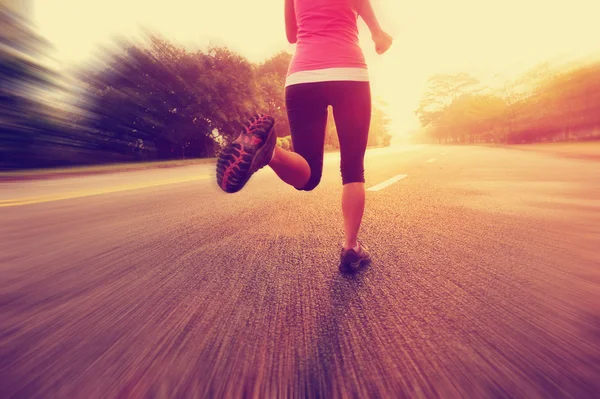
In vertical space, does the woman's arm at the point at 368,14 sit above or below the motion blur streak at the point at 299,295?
above

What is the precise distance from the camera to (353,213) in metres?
2.21

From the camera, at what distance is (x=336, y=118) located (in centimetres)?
228

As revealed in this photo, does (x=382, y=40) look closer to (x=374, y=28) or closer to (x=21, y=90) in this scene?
(x=374, y=28)

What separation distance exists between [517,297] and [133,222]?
3.52 m

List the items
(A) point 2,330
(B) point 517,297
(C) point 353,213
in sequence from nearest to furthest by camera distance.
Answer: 1. (A) point 2,330
2. (B) point 517,297
3. (C) point 353,213

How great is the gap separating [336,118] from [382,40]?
0.70 metres

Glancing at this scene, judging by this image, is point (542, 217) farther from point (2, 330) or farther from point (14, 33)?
point (14, 33)

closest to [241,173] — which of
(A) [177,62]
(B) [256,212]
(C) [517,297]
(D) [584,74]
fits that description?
(C) [517,297]

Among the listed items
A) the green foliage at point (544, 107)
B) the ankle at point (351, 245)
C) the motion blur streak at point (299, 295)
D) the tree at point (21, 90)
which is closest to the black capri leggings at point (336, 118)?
the ankle at point (351, 245)

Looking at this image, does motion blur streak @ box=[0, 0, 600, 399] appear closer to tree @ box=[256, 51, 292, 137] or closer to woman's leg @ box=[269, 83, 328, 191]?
woman's leg @ box=[269, 83, 328, 191]

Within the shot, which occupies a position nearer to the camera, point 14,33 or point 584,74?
point 14,33

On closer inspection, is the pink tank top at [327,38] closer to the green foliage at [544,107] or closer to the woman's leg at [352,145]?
the woman's leg at [352,145]

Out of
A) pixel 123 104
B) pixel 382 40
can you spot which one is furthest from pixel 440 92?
pixel 382 40

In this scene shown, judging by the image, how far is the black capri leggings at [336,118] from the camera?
2.22 m
